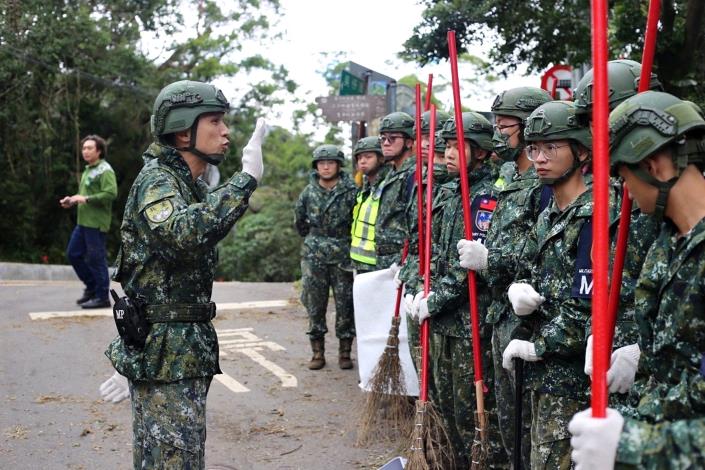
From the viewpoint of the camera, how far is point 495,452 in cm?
457

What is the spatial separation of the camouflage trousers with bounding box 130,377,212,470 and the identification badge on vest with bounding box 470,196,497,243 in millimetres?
2052

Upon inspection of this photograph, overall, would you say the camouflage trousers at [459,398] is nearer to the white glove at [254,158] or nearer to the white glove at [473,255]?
the white glove at [473,255]

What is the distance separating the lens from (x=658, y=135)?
7.34 ft

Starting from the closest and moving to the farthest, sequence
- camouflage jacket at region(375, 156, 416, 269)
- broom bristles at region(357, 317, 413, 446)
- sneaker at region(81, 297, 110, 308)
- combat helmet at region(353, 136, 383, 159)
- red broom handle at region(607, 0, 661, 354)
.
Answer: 1. red broom handle at region(607, 0, 661, 354)
2. broom bristles at region(357, 317, 413, 446)
3. camouflage jacket at region(375, 156, 416, 269)
4. combat helmet at region(353, 136, 383, 159)
5. sneaker at region(81, 297, 110, 308)

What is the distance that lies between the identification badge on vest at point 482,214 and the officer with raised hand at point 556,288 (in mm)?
1081

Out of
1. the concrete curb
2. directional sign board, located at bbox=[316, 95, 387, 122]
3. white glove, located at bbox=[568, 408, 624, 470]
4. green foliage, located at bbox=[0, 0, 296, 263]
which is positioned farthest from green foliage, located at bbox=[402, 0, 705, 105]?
green foliage, located at bbox=[0, 0, 296, 263]

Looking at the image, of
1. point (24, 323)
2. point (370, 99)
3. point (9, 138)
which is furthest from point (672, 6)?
point (9, 138)

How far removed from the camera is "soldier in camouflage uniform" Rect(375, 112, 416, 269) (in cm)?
693

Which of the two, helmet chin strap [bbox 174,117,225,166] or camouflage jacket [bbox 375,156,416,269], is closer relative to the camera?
helmet chin strap [bbox 174,117,225,166]

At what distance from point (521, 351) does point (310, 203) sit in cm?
496

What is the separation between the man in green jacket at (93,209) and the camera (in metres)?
9.52

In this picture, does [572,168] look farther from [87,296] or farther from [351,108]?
[87,296]

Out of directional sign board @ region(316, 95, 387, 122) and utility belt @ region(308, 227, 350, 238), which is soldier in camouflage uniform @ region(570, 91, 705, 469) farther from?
directional sign board @ region(316, 95, 387, 122)

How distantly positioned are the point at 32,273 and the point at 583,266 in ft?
48.5
